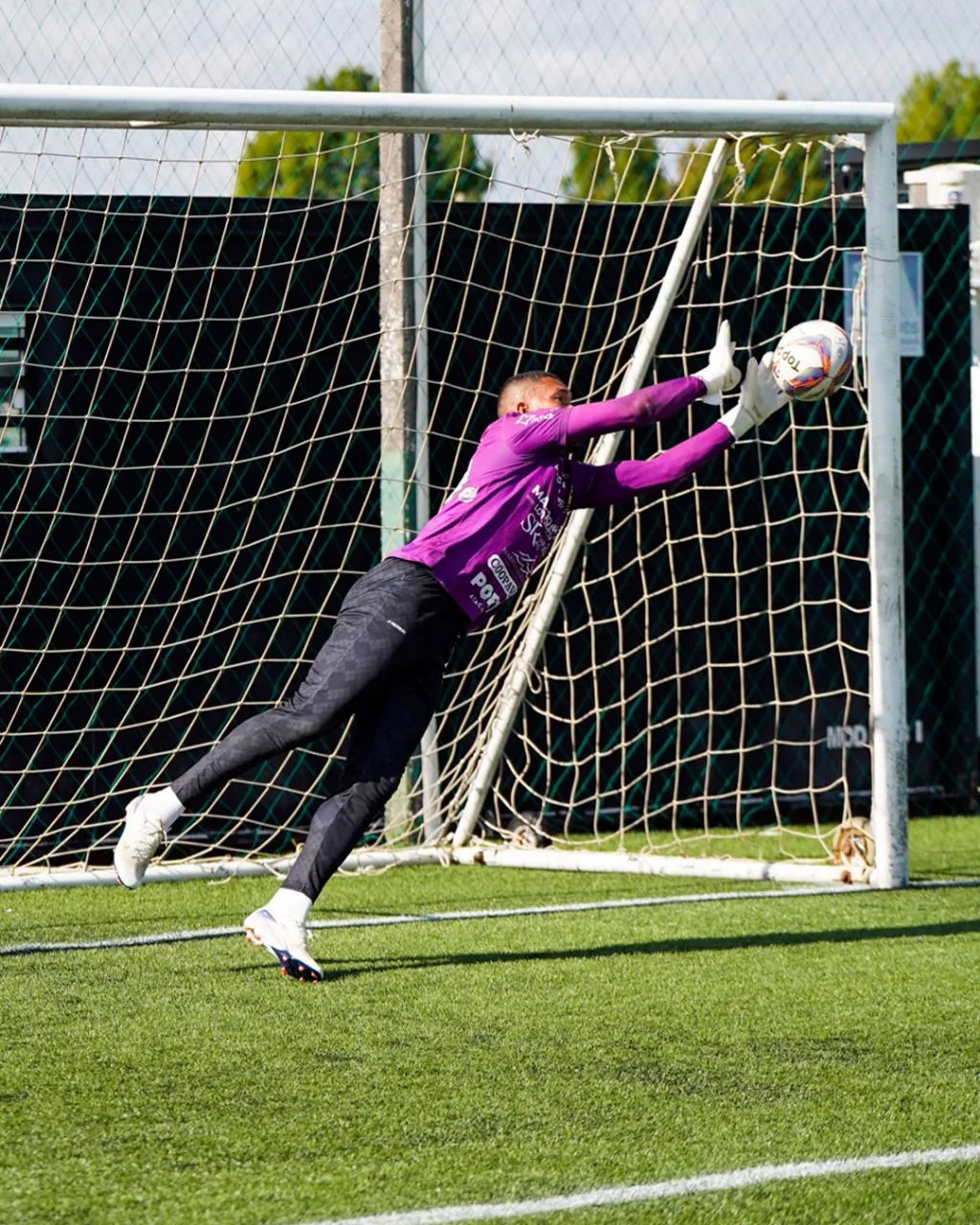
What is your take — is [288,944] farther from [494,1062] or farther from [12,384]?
[12,384]

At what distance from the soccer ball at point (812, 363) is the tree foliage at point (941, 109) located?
43.5ft

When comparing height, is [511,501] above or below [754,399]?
below

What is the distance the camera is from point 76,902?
7148mm

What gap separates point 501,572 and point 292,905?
1152mm

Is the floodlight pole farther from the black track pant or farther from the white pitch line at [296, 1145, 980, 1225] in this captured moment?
the white pitch line at [296, 1145, 980, 1225]

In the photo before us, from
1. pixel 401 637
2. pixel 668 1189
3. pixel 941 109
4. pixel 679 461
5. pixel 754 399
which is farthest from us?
pixel 941 109

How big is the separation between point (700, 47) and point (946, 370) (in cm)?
206

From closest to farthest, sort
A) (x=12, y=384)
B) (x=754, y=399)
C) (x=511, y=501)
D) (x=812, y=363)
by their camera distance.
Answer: (x=511, y=501)
(x=754, y=399)
(x=812, y=363)
(x=12, y=384)

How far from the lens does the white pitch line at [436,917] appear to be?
244 inches

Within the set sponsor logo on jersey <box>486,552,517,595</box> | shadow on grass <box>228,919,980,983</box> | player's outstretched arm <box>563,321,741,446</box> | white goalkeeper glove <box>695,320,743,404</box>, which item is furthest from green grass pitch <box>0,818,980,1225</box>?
white goalkeeper glove <box>695,320,743,404</box>

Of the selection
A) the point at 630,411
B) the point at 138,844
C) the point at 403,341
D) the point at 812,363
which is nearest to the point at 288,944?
the point at 138,844

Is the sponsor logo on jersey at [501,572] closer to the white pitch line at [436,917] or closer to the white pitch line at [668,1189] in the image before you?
the white pitch line at [436,917]

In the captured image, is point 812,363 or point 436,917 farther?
point 436,917

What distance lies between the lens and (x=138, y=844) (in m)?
5.75
